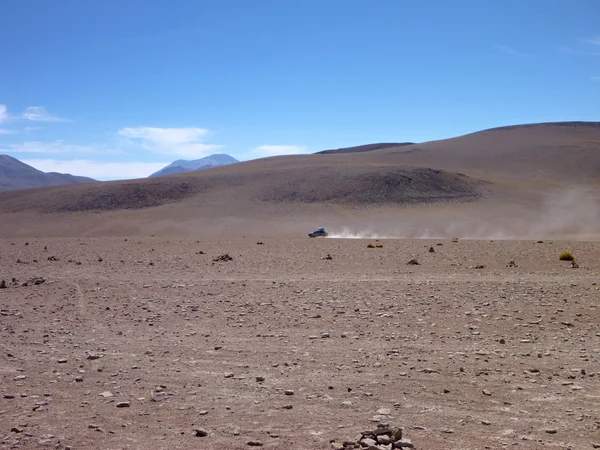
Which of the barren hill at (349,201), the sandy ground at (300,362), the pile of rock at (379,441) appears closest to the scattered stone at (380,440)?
the pile of rock at (379,441)

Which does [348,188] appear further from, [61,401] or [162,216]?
[61,401]

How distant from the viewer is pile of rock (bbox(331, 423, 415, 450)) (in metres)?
5.94

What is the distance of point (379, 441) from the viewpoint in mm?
6031

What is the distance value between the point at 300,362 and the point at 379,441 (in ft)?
10.2

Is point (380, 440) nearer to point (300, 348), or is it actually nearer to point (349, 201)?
point (300, 348)

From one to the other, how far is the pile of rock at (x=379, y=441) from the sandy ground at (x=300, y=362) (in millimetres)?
214

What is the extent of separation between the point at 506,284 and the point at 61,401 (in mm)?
11495

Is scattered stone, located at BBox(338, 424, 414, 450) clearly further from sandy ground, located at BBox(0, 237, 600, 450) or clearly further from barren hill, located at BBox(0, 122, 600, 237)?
barren hill, located at BBox(0, 122, 600, 237)

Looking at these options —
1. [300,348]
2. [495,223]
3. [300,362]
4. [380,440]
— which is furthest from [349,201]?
[380,440]

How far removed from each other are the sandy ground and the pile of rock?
0.70ft

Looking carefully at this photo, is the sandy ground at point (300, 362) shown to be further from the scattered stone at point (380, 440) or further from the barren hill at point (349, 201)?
the barren hill at point (349, 201)

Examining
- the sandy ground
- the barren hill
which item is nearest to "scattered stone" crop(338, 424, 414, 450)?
the sandy ground

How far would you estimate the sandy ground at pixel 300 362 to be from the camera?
655 cm

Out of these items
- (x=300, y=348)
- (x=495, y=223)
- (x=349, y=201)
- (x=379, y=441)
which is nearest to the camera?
(x=379, y=441)
